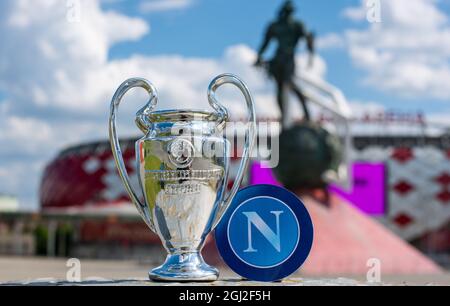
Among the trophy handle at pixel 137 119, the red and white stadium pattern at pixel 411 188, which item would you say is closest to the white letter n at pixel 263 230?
the trophy handle at pixel 137 119

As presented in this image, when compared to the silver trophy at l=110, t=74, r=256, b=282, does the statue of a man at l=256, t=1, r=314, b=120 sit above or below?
above

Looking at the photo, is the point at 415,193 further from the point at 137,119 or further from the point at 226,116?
the point at 137,119

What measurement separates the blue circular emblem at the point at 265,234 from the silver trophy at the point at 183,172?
157 millimetres

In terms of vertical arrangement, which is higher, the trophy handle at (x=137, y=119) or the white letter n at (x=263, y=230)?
the trophy handle at (x=137, y=119)

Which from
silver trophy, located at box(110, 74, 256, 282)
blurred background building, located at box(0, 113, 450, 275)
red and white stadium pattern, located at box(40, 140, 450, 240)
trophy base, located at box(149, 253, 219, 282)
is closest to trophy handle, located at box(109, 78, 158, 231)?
silver trophy, located at box(110, 74, 256, 282)

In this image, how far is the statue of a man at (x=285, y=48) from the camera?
1498cm

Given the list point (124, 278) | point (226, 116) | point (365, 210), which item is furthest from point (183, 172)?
point (365, 210)

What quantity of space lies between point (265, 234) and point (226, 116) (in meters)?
0.74

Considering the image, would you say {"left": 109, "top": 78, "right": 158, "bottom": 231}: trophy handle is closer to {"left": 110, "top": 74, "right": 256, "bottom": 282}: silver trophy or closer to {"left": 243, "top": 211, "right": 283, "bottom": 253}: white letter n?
{"left": 110, "top": 74, "right": 256, "bottom": 282}: silver trophy

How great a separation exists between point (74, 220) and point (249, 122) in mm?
24252

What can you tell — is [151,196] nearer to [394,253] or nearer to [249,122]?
[249,122]

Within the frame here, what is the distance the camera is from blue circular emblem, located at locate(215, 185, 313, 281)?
4129 mm

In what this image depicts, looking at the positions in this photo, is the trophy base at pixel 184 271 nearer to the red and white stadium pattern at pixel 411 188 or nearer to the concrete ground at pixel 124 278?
the concrete ground at pixel 124 278
